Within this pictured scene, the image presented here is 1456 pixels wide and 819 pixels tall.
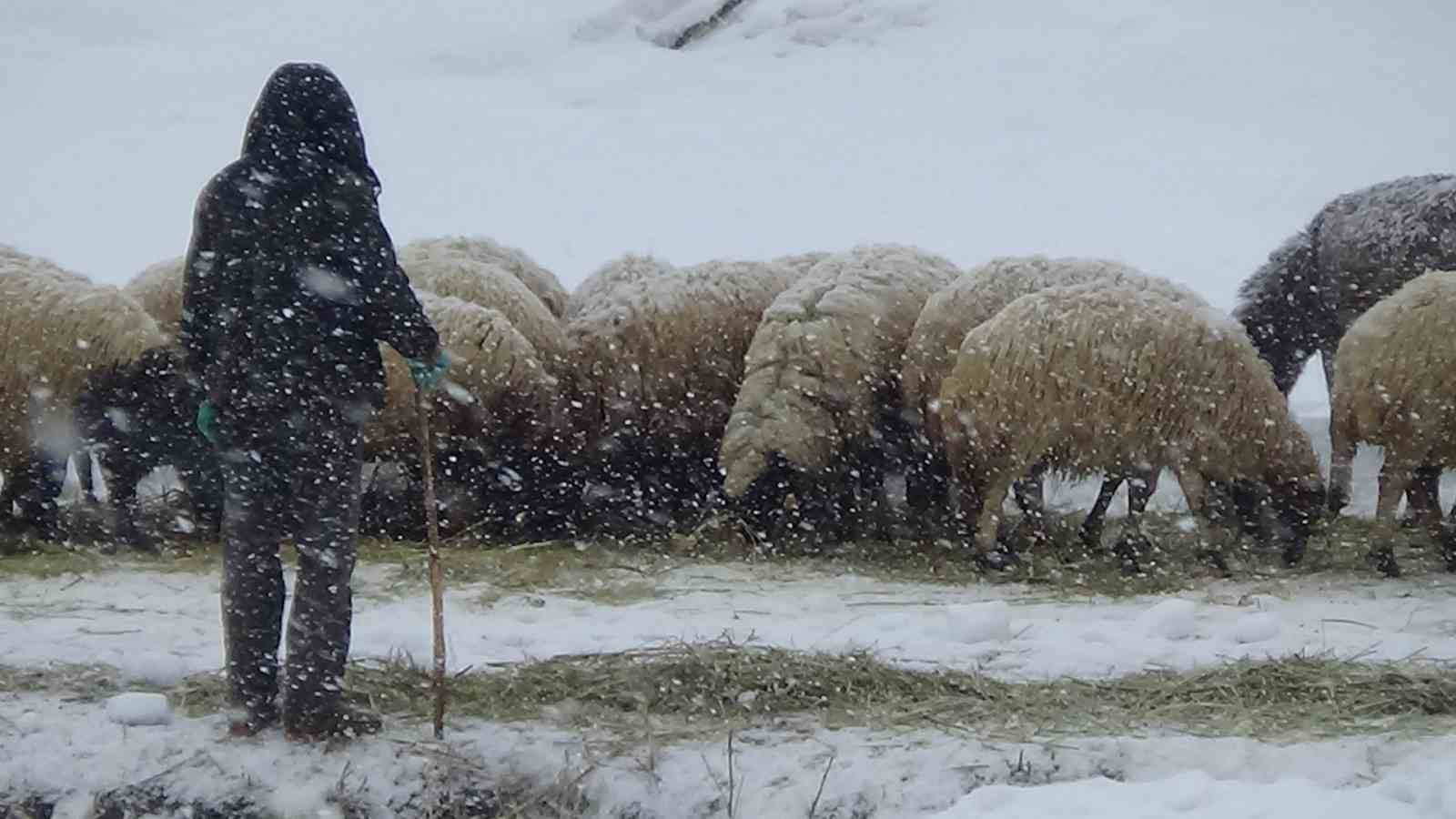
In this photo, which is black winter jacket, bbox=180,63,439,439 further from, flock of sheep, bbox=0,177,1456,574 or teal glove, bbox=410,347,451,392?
flock of sheep, bbox=0,177,1456,574

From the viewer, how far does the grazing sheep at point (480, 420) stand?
881cm

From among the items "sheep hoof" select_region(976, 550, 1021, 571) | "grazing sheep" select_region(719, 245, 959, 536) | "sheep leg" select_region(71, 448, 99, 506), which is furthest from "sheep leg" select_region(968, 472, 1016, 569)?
"sheep leg" select_region(71, 448, 99, 506)

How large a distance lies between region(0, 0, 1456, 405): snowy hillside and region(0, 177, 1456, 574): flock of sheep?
305 inches

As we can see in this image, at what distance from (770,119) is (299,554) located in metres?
25.3

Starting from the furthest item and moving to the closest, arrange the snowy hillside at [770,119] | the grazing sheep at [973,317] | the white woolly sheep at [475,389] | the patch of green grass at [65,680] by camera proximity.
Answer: the snowy hillside at [770,119] → the grazing sheep at [973,317] → the white woolly sheep at [475,389] → the patch of green grass at [65,680]

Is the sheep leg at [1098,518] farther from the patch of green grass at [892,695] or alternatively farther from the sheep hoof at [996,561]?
the patch of green grass at [892,695]

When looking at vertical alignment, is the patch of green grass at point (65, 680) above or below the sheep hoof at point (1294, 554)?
above

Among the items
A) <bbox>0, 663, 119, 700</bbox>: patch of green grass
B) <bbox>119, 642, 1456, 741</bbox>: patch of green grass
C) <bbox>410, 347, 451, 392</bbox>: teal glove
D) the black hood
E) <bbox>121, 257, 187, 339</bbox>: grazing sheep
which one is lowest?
<bbox>119, 642, 1456, 741</bbox>: patch of green grass

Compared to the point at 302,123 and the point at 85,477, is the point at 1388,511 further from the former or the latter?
the point at 85,477

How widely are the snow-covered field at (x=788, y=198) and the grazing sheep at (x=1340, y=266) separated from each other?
72cm

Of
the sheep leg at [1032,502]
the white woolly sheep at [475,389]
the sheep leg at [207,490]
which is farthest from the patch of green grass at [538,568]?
the sheep leg at [1032,502]

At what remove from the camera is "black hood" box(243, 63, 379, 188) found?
5164 millimetres

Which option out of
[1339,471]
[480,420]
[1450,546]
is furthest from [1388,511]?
[480,420]

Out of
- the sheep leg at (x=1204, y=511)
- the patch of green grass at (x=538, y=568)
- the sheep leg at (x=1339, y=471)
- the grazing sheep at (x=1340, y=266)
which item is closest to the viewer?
the patch of green grass at (x=538, y=568)
